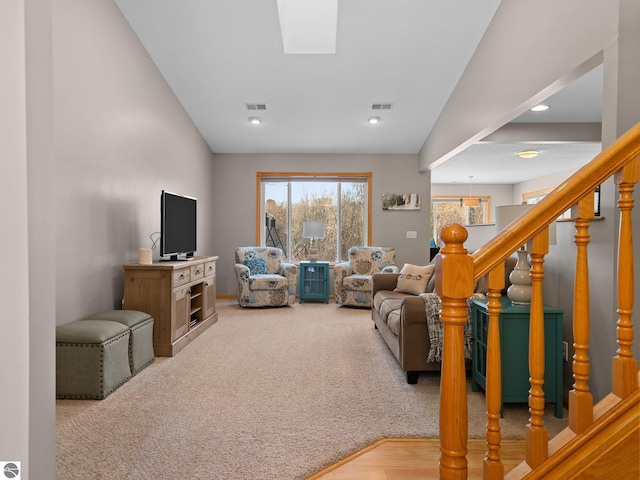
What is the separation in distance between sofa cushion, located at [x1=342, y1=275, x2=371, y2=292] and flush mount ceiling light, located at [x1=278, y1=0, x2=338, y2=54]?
3075mm

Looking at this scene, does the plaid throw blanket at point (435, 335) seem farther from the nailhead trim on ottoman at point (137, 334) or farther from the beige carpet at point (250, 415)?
the nailhead trim on ottoman at point (137, 334)

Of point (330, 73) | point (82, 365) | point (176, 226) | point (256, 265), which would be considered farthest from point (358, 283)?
point (82, 365)

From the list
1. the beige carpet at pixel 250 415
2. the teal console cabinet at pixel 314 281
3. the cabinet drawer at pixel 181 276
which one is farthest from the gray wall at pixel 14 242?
the teal console cabinet at pixel 314 281

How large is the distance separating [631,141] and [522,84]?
90.7 inches

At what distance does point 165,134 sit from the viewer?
500cm

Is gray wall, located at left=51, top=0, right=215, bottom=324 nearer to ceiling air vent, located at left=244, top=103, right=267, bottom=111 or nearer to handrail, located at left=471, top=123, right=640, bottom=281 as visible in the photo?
ceiling air vent, located at left=244, top=103, right=267, bottom=111

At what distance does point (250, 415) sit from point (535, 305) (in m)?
1.81

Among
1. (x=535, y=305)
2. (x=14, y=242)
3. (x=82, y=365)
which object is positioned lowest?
(x=82, y=365)

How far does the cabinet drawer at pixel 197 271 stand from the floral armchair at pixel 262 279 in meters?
1.38

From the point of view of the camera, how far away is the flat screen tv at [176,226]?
163 inches

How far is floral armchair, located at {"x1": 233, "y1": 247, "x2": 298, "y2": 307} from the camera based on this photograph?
5.99 m

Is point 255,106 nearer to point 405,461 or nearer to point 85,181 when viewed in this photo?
point 85,181

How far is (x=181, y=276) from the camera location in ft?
13.0

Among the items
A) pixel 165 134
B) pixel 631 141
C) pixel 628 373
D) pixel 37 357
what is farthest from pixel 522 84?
pixel 165 134
